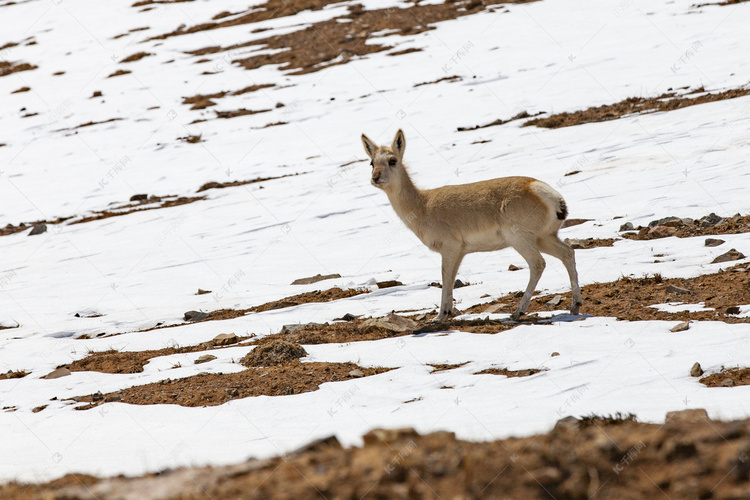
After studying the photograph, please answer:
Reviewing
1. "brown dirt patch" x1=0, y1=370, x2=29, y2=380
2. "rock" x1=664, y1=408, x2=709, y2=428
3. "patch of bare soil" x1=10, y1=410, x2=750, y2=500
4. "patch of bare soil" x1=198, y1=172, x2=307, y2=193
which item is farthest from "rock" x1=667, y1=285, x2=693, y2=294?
"patch of bare soil" x1=198, y1=172, x2=307, y2=193

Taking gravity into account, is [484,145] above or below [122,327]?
below

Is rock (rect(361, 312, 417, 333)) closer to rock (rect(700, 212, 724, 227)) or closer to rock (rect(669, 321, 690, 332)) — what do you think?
rock (rect(669, 321, 690, 332))

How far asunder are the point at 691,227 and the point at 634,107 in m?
13.8

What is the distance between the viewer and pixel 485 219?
37.7 feet

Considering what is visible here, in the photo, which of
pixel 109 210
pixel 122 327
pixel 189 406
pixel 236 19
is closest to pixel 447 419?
pixel 189 406

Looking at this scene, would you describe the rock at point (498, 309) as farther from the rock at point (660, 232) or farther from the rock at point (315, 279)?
the rock at point (315, 279)

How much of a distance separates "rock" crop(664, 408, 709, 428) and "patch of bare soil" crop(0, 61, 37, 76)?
2357 inches

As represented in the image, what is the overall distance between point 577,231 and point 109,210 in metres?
20.4

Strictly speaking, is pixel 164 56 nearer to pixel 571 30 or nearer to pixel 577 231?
pixel 571 30

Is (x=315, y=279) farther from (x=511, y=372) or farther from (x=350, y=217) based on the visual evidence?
(x=511, y=372)

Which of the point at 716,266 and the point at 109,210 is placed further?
the point at 109,210

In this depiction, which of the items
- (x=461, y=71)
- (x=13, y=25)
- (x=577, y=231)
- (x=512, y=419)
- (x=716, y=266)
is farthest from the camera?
(x=13, y=25)

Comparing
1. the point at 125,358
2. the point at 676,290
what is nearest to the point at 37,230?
the point at 125,358

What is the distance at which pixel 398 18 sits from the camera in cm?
5253
